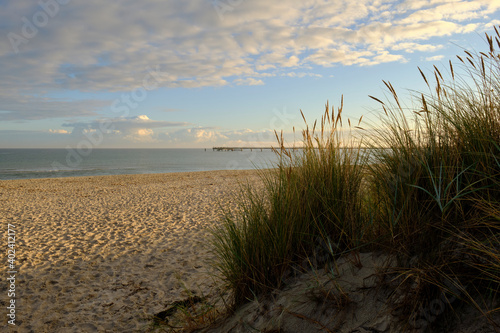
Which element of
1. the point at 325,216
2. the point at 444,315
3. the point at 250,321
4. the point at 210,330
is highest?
the point at 325,216

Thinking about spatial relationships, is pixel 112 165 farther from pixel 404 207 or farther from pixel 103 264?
pixel 404 207

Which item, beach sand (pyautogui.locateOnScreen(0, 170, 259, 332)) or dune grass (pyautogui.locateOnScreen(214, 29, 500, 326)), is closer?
dune grass (pyautogui.locateOnScreen(214, 29, 500, 326))

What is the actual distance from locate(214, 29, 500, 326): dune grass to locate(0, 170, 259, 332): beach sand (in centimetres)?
60

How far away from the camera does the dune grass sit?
6.03ft

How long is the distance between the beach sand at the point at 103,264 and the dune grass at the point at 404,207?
0.60m

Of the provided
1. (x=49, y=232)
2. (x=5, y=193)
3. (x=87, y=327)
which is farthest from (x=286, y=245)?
(x=5, y=193)

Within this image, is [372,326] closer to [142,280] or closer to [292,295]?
[292,295]

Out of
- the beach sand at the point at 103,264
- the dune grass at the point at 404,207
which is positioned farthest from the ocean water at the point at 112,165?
the beach sand at the point at 103,264

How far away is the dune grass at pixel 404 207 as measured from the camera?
72.4 inches

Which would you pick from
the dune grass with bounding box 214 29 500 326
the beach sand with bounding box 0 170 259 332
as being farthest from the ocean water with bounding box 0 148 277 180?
the beach sand with bounding box 0 170 259 332

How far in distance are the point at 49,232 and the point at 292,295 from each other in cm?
726

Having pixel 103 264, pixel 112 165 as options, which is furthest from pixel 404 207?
pixel 112 165

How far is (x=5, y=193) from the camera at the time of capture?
15.0m

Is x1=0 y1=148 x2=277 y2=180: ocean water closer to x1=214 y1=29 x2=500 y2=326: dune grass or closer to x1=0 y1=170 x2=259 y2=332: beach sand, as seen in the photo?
x1=214 y1=29 x2=500 y2=326: dune grass
